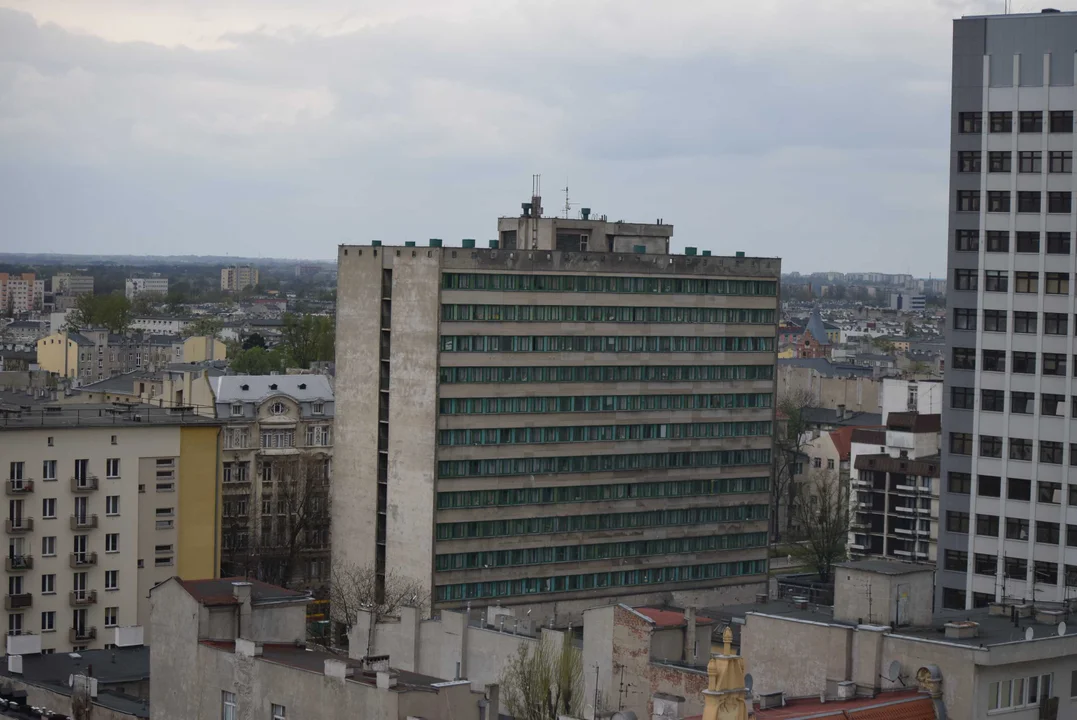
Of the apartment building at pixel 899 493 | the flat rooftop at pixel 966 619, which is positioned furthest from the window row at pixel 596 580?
A: the flat rooftop at pixel 966 619

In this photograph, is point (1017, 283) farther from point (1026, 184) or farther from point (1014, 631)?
point (1014, 631)

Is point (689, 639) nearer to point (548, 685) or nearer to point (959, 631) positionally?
point (548, 685)

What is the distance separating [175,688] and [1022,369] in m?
42.9

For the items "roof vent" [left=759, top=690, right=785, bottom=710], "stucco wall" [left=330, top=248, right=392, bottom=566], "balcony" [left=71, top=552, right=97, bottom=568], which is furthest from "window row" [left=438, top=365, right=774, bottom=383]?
"roof vent" [left=759, top=690, right=785, bottom=710]

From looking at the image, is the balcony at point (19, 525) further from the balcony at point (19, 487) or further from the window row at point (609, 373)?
the window row at point (609, 373)

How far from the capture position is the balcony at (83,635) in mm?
86875

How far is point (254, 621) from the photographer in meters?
55.1

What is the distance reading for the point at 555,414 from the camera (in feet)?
337

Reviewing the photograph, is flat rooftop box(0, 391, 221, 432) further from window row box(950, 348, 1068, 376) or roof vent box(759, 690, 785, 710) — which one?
roof vent box(759, 690, 785, 710)

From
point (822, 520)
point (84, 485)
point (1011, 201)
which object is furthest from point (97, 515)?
point (822, 520)

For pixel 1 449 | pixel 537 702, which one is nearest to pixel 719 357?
pixel 1 449

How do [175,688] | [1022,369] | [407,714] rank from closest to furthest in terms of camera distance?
1. [407,714]
2. [175,688]
3. [1022,369]

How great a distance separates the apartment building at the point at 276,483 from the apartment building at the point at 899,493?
3835 cm

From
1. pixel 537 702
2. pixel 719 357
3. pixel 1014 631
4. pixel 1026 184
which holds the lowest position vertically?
pixel 537 702
